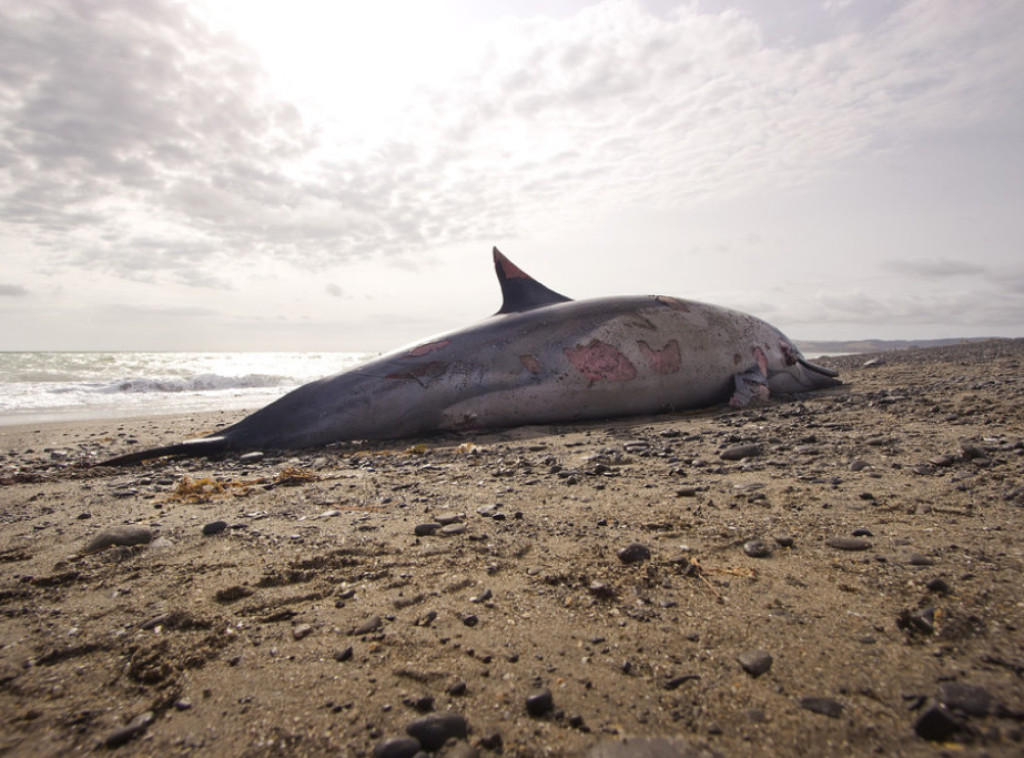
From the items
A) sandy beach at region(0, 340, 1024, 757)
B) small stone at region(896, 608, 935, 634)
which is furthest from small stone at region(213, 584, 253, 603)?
small stone at region(896, 608, 935, 634)

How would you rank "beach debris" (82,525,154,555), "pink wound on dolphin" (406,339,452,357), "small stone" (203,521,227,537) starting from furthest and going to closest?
1. "pink wound on dolphin" (406,339,452,357)
2. "small stone" (203,521,227,537)
3. "beach debris" (82,525,154,555)

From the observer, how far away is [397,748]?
54.9 inches

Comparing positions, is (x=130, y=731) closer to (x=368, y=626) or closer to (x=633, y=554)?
(x=368, y=626)

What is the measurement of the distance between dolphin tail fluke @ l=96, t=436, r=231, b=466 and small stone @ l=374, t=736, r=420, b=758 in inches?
211

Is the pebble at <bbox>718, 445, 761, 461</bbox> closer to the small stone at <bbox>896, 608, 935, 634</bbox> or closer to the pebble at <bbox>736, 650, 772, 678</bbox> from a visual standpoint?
the small stone at <bbox>896, 608, 935, 634</bbox>

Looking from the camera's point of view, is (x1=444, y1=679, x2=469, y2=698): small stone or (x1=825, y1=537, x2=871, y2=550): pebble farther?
(x1=825, y1=537, x2=871, y2=550): pebble

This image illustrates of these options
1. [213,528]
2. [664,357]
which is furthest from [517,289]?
[213,528]

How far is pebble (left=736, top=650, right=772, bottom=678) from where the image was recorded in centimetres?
162

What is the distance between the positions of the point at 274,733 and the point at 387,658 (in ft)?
1.29

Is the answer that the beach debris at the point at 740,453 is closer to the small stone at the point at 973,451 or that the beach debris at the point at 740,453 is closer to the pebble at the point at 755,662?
the small stone at the point at 973,451

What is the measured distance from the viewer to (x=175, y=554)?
111 inches

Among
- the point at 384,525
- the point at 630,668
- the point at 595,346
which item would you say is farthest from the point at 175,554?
the point at 595,346

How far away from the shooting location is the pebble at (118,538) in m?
2.92

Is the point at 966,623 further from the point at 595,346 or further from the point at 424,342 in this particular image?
the point at 424,342
